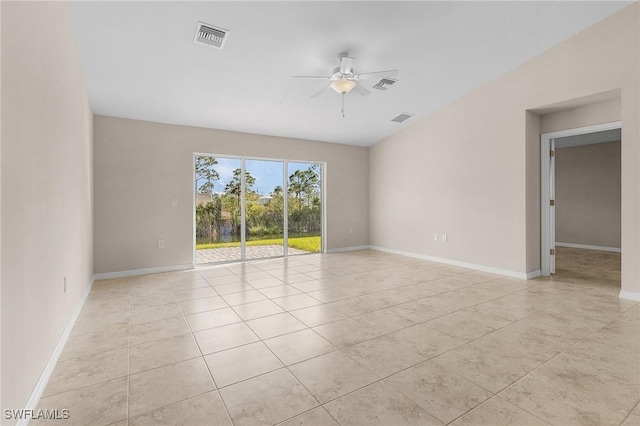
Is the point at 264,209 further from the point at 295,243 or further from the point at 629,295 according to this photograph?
the point at 629,295

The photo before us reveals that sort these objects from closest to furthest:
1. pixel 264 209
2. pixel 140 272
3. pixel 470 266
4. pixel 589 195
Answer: pixel 140 272 → pixel 470 266 → pixel 264 209 → pixel 589 195

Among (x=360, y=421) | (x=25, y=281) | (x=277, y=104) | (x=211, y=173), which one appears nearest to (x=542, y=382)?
(x=360, y=421)

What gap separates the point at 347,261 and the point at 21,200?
5.10m

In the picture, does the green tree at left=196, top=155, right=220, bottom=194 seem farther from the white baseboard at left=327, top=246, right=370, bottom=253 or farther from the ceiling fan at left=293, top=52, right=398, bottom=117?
the white baseboard at left=327, top=246, right=370, bottom=253

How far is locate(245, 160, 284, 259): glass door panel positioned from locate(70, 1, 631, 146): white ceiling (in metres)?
1.33

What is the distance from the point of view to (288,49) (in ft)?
11.6

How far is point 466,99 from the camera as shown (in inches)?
209

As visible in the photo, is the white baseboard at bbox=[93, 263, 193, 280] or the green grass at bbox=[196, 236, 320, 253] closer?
the white baseboard at bbox=[93, 263, 193, 280]

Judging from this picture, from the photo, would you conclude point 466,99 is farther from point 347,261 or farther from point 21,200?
point 21,200

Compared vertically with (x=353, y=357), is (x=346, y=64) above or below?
above

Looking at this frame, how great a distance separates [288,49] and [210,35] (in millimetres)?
870

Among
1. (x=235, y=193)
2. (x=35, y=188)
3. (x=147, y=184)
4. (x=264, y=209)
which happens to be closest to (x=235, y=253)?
(x=264, y=209)

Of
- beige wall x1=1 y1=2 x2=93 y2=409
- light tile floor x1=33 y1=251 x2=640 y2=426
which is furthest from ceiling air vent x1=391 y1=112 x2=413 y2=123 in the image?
beige wall x1=1 y1=2 x2=93 y2=409

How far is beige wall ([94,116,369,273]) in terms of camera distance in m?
4.79
